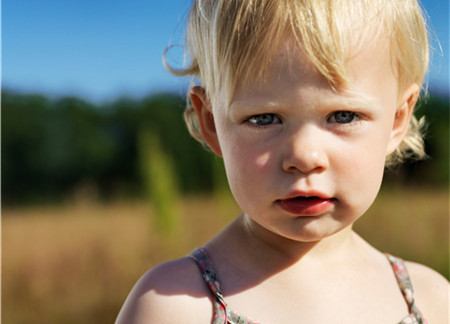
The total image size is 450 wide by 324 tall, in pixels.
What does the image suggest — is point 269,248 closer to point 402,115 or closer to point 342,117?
point 342,117

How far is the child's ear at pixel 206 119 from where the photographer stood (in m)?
1.54

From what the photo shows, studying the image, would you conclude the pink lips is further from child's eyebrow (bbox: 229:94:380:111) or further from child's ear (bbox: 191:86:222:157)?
child's ear (bbox: 191:86:222:157)

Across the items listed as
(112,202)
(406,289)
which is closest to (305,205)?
(406,289)

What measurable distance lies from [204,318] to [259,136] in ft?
1.46

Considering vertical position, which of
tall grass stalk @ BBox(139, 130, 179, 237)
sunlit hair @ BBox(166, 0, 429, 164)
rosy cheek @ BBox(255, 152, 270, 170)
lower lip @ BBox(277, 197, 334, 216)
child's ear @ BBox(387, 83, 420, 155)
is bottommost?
tall grass stalk @ BBox(139, 130, 179, 237)

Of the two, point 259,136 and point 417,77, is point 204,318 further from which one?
point 417,77

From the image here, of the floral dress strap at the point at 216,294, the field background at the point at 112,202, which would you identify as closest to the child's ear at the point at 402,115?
the floral dress strap at the point at 216,294

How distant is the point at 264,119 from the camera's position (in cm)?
130

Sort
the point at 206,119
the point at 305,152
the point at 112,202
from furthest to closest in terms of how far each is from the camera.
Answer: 1. the point at 112,202
2. the point at 206,119
3. the point at 305,152

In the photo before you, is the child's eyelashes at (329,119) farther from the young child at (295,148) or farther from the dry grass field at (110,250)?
the dry grass field at (110,250)

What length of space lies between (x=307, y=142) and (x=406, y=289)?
1.96ft

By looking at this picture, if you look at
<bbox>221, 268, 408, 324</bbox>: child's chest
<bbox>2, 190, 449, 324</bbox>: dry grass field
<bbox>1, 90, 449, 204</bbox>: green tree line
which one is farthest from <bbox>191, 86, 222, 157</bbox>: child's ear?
<bbox>1, 90, 449, 204</bbox>: green tree line

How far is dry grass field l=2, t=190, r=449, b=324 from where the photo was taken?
18.2ft

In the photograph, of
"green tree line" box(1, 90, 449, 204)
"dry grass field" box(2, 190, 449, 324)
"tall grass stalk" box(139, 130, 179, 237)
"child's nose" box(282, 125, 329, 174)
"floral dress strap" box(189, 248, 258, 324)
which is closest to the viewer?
"child's nose" box(282, 125, 329, 174)
